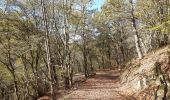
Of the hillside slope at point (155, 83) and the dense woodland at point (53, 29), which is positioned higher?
the dense woodland at point (53, 29)

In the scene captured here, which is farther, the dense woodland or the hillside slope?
the dense woodland

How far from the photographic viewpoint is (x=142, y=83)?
2000cm

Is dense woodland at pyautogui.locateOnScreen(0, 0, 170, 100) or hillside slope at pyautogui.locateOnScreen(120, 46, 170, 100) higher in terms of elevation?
dense woodland at pyautogui.locateOnScreen(0, 0, 170, 100)

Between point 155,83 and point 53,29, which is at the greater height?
point 53,29

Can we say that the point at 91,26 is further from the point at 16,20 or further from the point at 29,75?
the point at 16,20

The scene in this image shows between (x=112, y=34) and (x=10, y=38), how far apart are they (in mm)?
30825

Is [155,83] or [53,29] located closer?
[155,83]

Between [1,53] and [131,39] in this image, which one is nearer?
[1,53]

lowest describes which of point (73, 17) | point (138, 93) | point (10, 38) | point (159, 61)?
point (138, 93)

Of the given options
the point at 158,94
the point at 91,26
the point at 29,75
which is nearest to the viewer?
the point at 158,94

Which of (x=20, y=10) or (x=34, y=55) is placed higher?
(x=20, y=10)

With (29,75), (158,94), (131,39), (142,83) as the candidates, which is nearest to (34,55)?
(29,75)

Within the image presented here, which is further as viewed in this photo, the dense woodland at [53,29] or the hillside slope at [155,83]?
the dense woodland at [53,29]

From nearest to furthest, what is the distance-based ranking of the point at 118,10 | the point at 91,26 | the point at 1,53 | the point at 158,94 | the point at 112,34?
the point at 158,94 → the point at 118,10 → the point at 1,53 → the point at 91,26 → the point at 112,34
